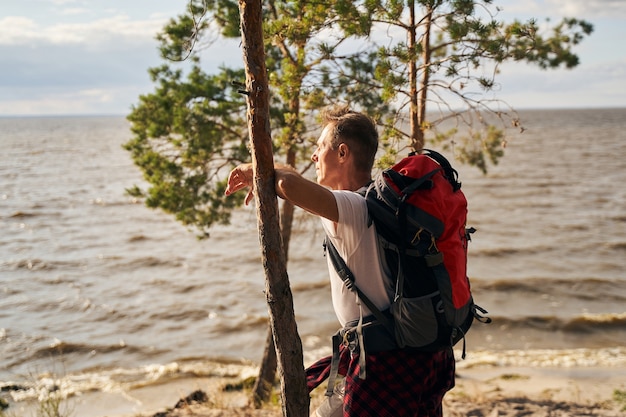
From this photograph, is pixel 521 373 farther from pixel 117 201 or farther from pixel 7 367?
pixel 117 201

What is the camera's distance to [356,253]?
9.43ft

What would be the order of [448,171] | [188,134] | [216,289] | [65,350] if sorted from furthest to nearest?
[216,289] < [65,350] < [188,134] < [448,171]

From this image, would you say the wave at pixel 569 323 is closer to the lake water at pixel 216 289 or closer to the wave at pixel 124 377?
the lake water at pixel 216 289

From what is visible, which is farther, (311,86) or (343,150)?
(311,86)

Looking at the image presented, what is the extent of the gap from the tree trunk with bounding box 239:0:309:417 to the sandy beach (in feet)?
14.6

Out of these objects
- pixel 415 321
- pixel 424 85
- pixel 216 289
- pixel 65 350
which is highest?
pixel 424 85

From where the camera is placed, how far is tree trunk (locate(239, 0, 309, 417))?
10.3ft

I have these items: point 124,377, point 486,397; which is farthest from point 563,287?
point 124,377

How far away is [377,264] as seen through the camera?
114 inches

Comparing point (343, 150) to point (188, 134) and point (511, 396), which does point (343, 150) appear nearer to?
point (188, 134)

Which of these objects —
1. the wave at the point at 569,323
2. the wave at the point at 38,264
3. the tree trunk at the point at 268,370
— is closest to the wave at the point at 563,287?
the wave at the point at 569,323

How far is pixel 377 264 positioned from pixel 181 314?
43.5ft

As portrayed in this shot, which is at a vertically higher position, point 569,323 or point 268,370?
point 268,370

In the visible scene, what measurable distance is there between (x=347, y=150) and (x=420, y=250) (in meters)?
0.61
